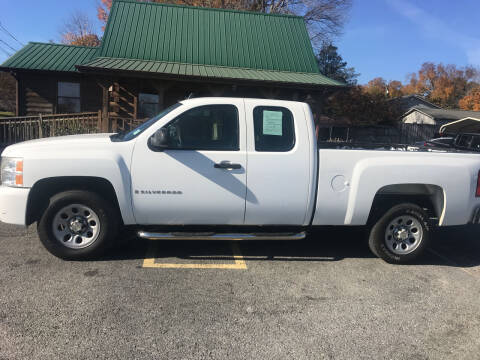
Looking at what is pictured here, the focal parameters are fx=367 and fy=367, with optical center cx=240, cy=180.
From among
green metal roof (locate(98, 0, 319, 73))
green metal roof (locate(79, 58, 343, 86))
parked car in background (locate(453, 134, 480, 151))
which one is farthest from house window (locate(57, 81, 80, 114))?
parked car in background (locate(453, 134, 480, 151))

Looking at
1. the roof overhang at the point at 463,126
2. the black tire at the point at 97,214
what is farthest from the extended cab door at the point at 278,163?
the roof overhang at the point at 463,126

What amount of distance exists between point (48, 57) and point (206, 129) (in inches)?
663

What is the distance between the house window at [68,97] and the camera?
17.8 m

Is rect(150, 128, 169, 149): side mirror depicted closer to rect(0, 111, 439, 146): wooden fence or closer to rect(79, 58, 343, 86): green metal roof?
rect(79, 58, 343, 86): green metal roof

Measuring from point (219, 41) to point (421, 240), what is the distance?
1311 centimetres

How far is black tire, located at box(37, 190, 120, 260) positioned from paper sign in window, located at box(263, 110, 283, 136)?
6.60ft

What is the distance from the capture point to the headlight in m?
4.03

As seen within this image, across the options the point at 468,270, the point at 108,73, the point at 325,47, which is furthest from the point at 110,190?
the point at 325,47

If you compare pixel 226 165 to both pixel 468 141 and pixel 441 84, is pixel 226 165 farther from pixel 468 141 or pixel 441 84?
pixel 441 84

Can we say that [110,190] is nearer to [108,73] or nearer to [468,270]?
[468,270]

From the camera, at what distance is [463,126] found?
16125 millimetres

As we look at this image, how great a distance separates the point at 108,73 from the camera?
1227 centimetres

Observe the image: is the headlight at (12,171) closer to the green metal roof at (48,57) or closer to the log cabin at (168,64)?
the log cabin at (168,64)

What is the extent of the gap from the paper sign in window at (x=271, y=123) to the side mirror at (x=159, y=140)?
116cm
